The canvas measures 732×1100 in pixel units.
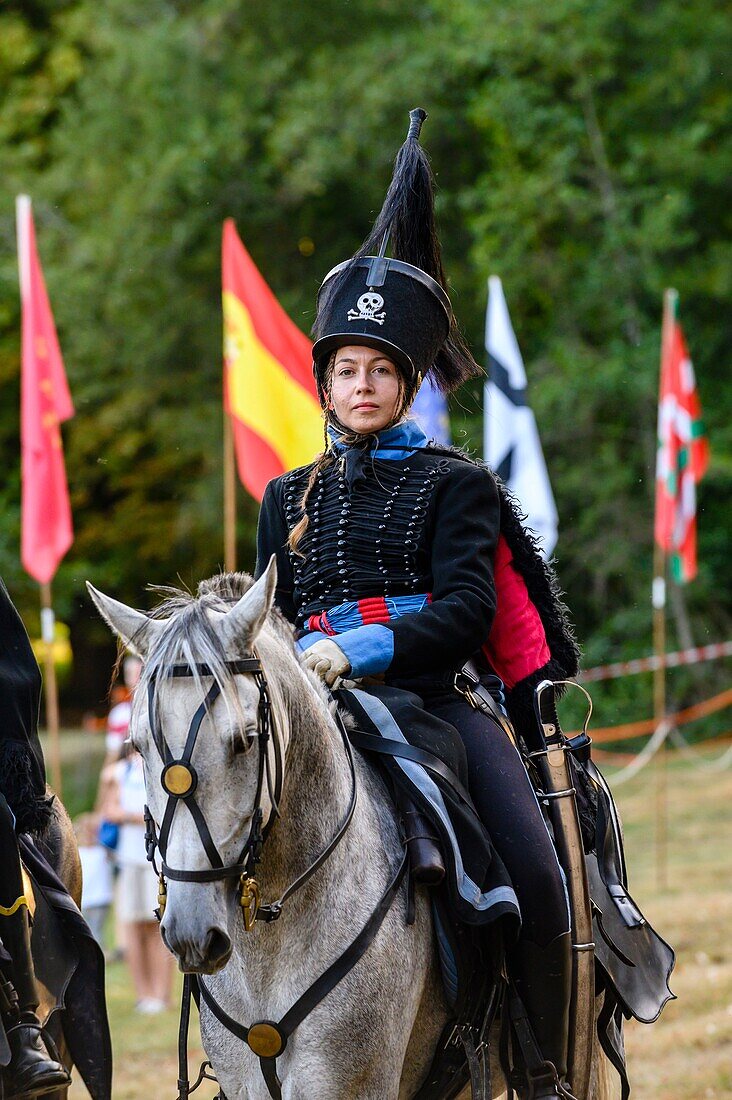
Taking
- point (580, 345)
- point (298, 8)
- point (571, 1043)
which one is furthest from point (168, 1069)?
point (298, 8)

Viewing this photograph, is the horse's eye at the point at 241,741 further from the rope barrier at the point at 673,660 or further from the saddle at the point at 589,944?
the rope barrier at the point at 673,660

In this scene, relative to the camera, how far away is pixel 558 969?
13.8 feet

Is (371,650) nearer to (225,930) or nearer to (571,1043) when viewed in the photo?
(225,930)

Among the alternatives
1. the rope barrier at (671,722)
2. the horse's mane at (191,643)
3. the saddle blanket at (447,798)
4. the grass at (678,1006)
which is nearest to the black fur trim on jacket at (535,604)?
the saddle blanket at (447,798)

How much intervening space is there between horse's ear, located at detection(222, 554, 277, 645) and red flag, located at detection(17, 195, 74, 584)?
6639 millimetres

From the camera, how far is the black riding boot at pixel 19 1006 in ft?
14.0

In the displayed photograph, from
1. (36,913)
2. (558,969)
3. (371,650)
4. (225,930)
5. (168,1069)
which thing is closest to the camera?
(225,930)

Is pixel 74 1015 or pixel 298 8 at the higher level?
pixel 298 8

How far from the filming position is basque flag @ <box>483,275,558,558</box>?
12906 millimetres

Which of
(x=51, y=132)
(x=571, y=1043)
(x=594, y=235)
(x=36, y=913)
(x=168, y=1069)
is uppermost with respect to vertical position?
(x=51, y=132)

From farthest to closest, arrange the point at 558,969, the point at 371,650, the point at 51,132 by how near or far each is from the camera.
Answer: the point at 51,132 < the point at 558,969 < the point at 371,650

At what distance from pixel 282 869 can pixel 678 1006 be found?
19.7 ft

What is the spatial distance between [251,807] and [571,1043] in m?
1.66

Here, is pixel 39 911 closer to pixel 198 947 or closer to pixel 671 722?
pixel 198 947
